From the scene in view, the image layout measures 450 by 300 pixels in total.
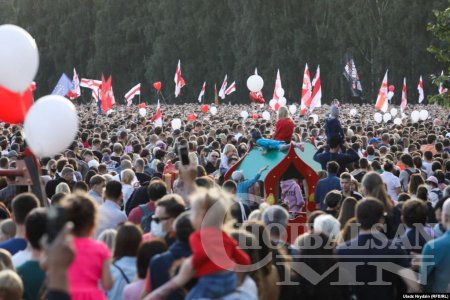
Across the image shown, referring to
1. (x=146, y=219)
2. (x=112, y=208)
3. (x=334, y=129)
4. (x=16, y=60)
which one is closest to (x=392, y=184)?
(x=334, y=129)

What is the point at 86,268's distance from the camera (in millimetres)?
5520

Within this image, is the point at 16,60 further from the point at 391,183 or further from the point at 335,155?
the point at 391,183

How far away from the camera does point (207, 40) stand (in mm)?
63750

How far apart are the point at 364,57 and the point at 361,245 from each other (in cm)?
5003

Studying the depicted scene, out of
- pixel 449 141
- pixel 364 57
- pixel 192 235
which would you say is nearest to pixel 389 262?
pixel 192 235

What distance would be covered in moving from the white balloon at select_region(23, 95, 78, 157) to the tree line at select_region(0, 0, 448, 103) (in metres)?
46.4

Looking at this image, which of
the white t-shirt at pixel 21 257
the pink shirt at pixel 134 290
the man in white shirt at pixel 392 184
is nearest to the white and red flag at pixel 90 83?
the man in white shirt at pixel 392 184

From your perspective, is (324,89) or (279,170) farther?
(324,89)

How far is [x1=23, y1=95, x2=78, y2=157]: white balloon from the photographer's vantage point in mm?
6988

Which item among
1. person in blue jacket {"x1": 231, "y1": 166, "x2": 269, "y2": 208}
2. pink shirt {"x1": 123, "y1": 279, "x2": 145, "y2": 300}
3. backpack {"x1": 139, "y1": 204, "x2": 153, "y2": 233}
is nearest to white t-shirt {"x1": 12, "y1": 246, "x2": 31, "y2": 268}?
pink shirt {"x1": 123, "y1": 279, "x2": 145, "y2": 300}

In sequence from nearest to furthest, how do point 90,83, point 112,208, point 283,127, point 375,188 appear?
point 375,188 → point 112,208 → point 283,127 → point 90,83

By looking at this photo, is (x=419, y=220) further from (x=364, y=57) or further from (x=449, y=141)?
(x=364, y=57)

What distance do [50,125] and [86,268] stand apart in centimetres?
173

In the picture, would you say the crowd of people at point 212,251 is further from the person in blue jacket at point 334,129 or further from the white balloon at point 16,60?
the person in blue jacket at point 334,129
